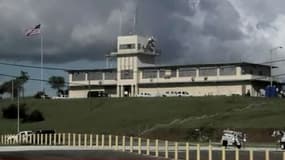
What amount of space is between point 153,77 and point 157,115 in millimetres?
53943

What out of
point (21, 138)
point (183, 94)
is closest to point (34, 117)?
point (183, 94)

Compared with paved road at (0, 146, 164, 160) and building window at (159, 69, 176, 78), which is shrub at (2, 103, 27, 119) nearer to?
building window at (159, 69, 176, 78)

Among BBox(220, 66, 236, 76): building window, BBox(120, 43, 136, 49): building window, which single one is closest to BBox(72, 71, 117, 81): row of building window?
BBox(120, 43, 136, 49): building window

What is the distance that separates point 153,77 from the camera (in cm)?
17050

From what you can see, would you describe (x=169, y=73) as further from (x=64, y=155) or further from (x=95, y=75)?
(x=64, y=155)

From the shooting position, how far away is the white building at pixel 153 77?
528 feet

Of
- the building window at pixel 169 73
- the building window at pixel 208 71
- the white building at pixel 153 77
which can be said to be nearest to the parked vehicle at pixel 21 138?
the white building at pixel 153 77

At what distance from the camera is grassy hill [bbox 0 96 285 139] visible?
320 ft

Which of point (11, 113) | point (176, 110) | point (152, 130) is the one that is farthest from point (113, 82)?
point (152, 130)

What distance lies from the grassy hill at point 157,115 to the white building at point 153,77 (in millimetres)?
25048

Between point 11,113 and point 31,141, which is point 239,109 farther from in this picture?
point 31,141

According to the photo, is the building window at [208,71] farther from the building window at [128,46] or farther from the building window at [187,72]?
the building window at [128,46]

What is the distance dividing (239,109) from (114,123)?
20.2m

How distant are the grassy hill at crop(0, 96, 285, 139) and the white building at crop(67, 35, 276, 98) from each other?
25.0m
